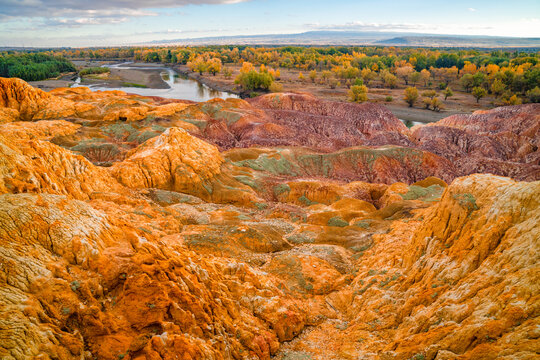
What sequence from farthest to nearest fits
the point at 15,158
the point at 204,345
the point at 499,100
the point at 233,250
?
the point at 499,100 < the point at 233,250 < the point at 15,158 < the point at 204,345

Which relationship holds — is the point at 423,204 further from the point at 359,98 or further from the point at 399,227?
the point at 359,98

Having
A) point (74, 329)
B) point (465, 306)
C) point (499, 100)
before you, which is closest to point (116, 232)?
point (74, 329)

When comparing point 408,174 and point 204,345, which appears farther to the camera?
point 408,174

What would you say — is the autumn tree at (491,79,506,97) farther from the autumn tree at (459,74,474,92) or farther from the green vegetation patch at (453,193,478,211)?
the green vegetation patch at (453,193,478,211)

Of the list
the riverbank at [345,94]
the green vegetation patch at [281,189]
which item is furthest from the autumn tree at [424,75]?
the green vegetation patch at [281,189]

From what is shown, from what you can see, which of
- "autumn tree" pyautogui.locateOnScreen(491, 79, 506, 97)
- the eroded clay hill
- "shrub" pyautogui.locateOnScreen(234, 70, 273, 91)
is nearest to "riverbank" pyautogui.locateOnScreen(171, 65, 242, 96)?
"shrub" pyautogui.locateOnScreen(234, 70, 273, 91)

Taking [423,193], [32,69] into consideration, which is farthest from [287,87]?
[32,69]

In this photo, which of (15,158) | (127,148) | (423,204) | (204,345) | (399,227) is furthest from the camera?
(127,148)

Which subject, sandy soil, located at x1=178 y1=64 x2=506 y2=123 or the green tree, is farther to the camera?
sandy soil, located at x1=178 y1=64 x2=506 y2=123

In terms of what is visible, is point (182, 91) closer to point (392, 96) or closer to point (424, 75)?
point (392, 96)
